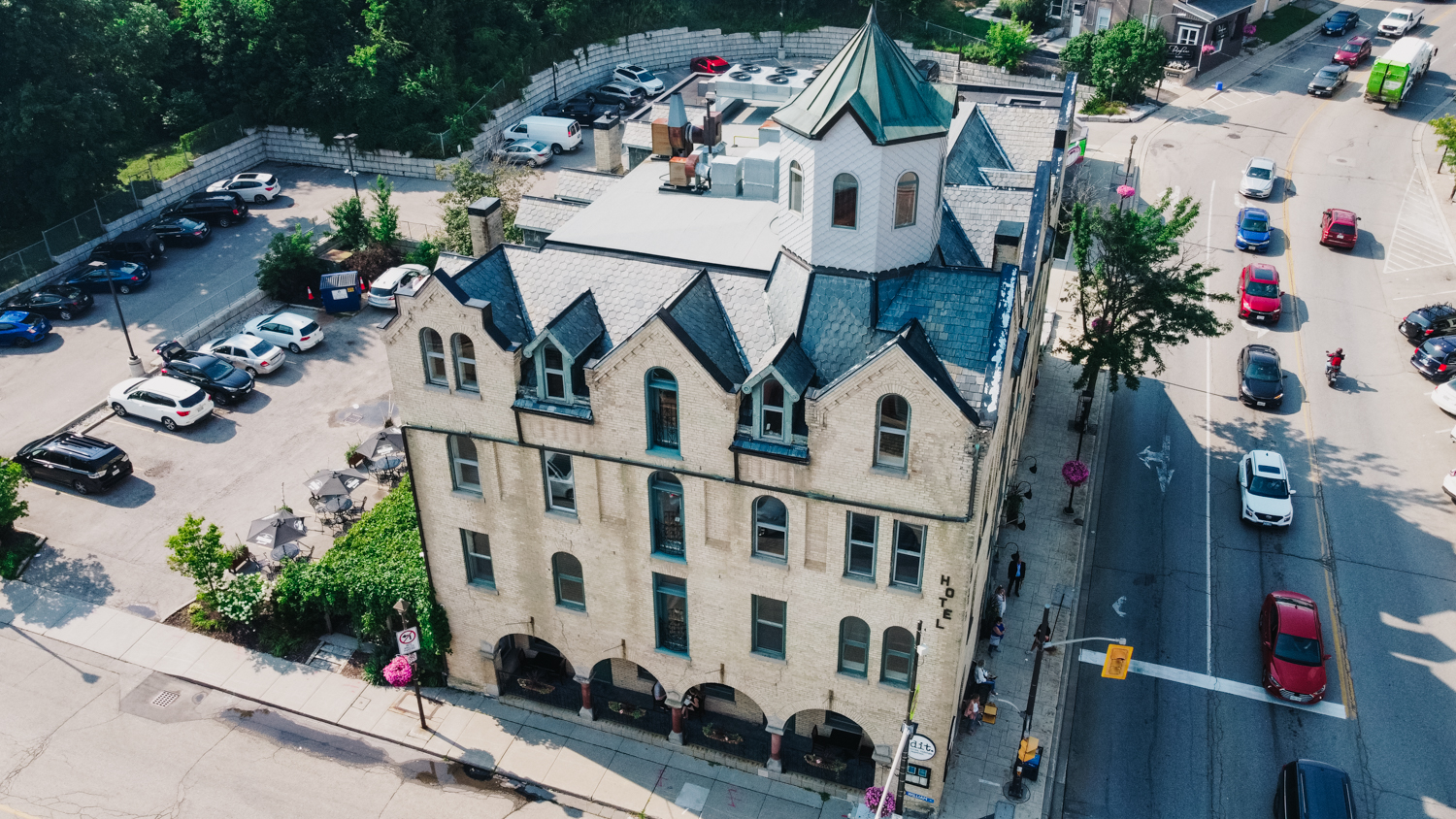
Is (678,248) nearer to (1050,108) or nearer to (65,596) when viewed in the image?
(1050,108)

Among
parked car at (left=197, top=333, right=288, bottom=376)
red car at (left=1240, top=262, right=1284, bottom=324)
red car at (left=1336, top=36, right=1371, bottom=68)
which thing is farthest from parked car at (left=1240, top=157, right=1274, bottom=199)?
parked car at (left=197, top=333, right=288, bottom=376)

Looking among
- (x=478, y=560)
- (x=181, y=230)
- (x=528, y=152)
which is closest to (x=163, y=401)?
(x=181, y=230)

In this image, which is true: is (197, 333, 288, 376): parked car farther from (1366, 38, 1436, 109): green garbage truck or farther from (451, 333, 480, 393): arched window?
(1366, 38, 1436, 109): green garbage truck

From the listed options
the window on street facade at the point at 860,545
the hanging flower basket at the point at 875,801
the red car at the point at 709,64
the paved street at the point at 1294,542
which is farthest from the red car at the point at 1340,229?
the hanging flower basket at the point at 875,801

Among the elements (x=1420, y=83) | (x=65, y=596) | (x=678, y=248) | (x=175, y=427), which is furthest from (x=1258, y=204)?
(x=65, y=596)

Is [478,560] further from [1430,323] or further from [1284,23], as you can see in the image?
[1284,23]

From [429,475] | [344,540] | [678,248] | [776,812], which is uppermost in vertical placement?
[678,248]

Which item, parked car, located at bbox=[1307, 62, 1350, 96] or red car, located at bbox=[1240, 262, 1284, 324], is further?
parked car, located at bbox=[1307, 62, 1350, 96]
